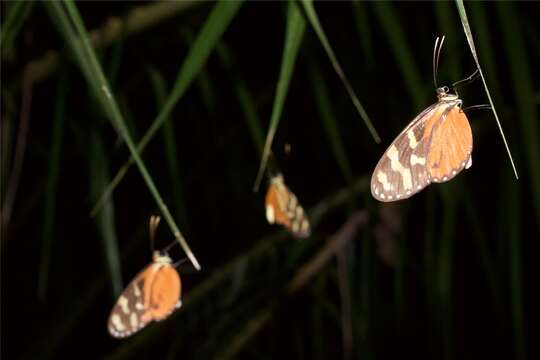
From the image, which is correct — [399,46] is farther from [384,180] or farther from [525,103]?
[384,180]

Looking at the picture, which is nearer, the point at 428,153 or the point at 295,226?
the point at 428,153

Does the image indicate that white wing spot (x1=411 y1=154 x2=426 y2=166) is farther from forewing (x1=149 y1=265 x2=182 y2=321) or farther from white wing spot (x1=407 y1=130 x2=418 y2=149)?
forewing (x1=149 y1=265 x2=182 y2=321)

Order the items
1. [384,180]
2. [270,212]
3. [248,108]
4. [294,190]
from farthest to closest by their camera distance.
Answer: [294,190] < [248,108] < [270,212] < [384,180]

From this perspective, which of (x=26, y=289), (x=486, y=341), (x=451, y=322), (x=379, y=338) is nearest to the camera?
(x=451, y=322)

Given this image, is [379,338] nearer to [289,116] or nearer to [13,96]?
[289,116]

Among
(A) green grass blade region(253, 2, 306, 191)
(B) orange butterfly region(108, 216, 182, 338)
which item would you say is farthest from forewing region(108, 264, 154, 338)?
Answer: (A) green grass blade region(253, 2, 306, 191)

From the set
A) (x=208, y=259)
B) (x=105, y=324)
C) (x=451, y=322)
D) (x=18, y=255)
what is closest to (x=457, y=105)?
(x=451, y=322)

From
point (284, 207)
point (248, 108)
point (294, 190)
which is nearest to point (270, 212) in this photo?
point (284, 207)

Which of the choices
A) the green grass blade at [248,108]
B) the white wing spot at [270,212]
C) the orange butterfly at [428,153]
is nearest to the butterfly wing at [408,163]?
the orange butterfly at [428,153]
